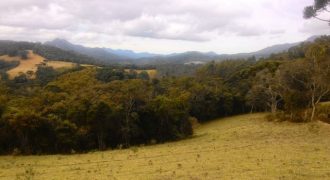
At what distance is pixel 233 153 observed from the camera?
30.8 metres

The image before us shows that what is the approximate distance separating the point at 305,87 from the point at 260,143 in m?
20.7

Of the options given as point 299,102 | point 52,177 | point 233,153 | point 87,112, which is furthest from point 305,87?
point 52,177

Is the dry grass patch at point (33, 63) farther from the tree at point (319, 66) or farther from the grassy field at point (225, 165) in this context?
the grassy field at point (225, 165)

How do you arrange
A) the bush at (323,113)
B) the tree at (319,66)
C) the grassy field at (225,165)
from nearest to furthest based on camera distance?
the grassy field at (225,165) → the tree at (319,66) → the bush at (323,113)

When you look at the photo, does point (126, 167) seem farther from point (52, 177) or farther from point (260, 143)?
point (260, 143)

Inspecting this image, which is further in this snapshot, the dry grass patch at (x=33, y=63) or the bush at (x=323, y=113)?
the dry grass patch at (x=33, y=63)

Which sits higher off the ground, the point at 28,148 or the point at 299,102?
the point at 299,102

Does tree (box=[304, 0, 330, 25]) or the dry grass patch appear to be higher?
tree (box=[304, 0, 330, 25])

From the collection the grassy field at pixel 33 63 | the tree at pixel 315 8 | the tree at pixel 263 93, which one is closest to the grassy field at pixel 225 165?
the tree at pixel 315 8

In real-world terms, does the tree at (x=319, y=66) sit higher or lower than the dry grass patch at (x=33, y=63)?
higher

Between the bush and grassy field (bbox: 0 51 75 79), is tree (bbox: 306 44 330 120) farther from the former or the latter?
grassy field (bbox: 0 51 75 79)

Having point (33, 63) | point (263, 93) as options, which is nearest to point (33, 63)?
point (33, 63)

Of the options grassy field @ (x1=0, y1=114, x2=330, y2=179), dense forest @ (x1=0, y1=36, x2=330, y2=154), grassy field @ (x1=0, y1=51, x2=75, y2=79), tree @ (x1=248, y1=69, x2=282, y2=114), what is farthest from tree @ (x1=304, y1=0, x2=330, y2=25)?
grassy field @ (x1=0, y1=51, x2=75, y2=79)

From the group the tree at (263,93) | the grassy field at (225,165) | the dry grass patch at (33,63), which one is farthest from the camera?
the dry grass patch at (33,63)
